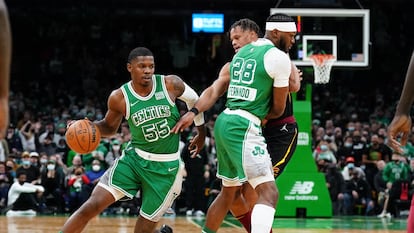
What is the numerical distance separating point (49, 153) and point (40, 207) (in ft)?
6.50

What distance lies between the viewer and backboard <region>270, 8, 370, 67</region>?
623 inches

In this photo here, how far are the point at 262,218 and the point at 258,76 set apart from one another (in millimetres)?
1227

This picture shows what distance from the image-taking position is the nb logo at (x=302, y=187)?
16797 mm

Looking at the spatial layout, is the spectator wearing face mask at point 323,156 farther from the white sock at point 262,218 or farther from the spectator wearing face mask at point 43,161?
the white sock at point 262,218

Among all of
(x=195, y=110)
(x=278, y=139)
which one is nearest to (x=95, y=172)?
(x=278, y=139)

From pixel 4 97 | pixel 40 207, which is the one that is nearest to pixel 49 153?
pixel 40 207

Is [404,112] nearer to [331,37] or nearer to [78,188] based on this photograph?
[331,37]

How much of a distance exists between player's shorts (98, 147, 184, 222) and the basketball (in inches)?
12.1

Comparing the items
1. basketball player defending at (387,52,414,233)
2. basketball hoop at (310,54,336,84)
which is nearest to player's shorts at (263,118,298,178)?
basketball player defending at (387,52,414,233)

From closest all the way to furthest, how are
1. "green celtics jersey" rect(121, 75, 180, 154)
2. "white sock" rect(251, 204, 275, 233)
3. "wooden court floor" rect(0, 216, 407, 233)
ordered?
"white sock" rect(251, 204, 275, 233), "green celtics jersey" rect(121, 75, 180, 154), "wooden court floor" rect(0, 216, 407, 233)

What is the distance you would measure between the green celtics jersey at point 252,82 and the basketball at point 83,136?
1.36 m

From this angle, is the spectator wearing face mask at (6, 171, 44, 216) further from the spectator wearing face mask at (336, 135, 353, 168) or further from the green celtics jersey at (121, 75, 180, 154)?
the green celtics jersey at (121, 75, 180, 154)

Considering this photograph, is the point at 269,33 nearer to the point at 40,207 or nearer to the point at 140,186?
the point at 140,186

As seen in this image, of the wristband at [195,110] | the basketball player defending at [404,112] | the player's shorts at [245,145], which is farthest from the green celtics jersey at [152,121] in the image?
the basketball player defending at [404,112]
